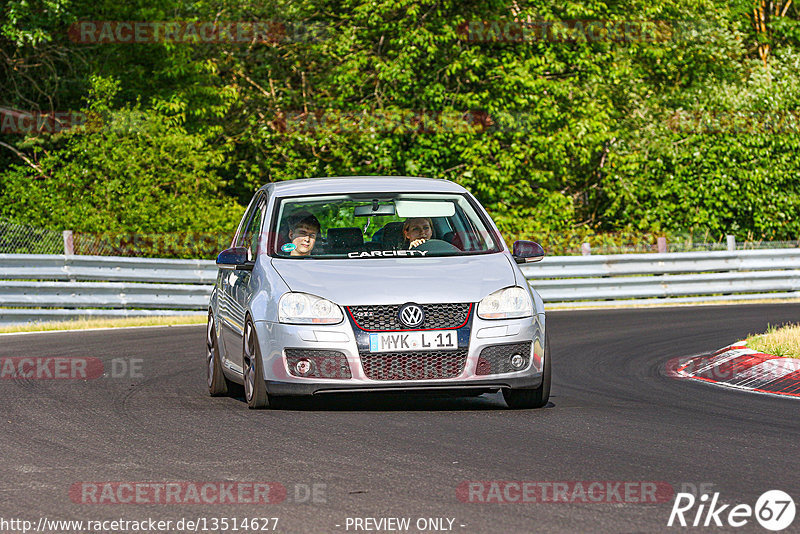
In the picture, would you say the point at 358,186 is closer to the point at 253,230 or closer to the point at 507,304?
the point at 253,230

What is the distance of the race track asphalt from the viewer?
20.1 ft

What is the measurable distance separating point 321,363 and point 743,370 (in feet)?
15.9

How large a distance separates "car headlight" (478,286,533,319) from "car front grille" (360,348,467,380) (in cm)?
32

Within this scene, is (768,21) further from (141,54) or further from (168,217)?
(168,217)

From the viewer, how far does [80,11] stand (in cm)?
3136

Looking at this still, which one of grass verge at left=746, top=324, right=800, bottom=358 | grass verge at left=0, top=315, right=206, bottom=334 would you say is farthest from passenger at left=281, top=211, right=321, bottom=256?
grass verge at left=0, top=315, right=206, bottom=334

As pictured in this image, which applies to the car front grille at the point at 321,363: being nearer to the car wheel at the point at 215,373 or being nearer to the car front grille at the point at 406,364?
the car front grille at the point at 406,364

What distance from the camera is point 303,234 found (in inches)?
407

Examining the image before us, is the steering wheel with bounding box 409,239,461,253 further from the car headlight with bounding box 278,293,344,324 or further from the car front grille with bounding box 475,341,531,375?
the car headlight with bounding box 278,293,344,324

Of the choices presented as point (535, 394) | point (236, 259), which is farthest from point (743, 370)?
point (236, 259)

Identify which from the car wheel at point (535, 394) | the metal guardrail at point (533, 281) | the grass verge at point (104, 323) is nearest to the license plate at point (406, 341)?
the car wheel at point (535, 394)

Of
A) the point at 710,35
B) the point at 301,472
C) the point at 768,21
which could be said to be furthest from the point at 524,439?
the point at 768,21

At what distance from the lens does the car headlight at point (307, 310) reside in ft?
30.1

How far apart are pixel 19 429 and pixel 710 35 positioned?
34276 mm
